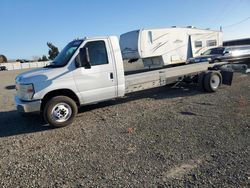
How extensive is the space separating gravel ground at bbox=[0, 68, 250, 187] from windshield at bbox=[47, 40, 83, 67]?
1.75 meters

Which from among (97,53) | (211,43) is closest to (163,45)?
(211,43)

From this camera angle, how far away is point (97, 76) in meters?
7.15

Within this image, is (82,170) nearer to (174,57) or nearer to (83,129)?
(83,129)

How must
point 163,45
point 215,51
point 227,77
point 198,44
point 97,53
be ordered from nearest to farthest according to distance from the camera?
1. point 97,53
2. point 227,77
3. point 163,45
4. point 215,51
5. point 198,44

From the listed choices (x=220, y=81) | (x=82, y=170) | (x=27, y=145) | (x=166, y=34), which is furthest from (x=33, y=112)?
(x=166, y=34)

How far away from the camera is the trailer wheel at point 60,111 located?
6.48 m

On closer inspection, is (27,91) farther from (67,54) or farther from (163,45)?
(163,45)

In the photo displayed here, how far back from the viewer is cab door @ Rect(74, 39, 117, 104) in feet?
22.8

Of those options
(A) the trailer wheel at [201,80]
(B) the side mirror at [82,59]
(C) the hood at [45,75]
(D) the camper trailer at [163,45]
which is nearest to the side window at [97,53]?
(B) the side mirror at [82,59]

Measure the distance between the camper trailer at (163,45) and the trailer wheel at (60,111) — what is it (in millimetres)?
7730

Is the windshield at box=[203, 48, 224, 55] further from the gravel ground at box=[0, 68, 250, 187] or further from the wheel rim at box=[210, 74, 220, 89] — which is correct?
the gravel ground at box=[0, 68, 250, 187]

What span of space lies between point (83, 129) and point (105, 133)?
75cm

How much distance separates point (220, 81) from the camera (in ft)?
33.8

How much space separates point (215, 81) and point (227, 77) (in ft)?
2.51
